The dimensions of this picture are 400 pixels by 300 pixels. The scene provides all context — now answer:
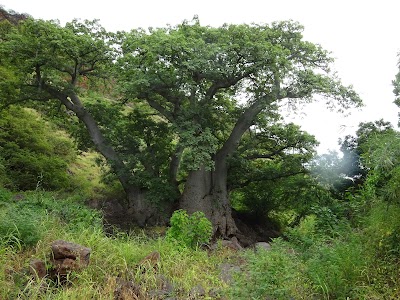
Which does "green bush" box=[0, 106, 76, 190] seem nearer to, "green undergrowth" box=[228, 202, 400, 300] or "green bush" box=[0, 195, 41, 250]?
"green bush" box=[0, 195, 41, 250]

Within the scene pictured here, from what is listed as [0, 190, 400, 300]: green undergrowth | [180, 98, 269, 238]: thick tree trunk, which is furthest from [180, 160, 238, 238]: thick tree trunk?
[0, 190, 400, 300]: green undergrowth

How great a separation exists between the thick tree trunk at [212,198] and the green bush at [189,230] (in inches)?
136

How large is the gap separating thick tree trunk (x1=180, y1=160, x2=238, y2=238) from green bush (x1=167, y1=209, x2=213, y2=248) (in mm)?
3460

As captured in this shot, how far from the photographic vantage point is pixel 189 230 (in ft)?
26.1

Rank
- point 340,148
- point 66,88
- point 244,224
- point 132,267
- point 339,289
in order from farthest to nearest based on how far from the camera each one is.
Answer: point 244,224 < point 340,148 < point 66,88 < point 132,267 < point 339,289

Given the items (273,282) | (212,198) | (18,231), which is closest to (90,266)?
(18,231)

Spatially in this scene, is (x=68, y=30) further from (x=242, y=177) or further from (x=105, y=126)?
(x=242, y=177)

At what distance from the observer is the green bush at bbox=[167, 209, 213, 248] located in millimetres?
7789

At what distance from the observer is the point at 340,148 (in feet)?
43.0

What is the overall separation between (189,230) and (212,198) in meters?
4.17

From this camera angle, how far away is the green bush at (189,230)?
7789 mm

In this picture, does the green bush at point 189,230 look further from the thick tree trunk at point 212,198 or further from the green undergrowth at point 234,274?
the thick tree trunk at point 212,198

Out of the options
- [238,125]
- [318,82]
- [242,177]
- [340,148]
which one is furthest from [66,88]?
[340,148]

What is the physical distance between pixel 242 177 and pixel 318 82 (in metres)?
4.15
